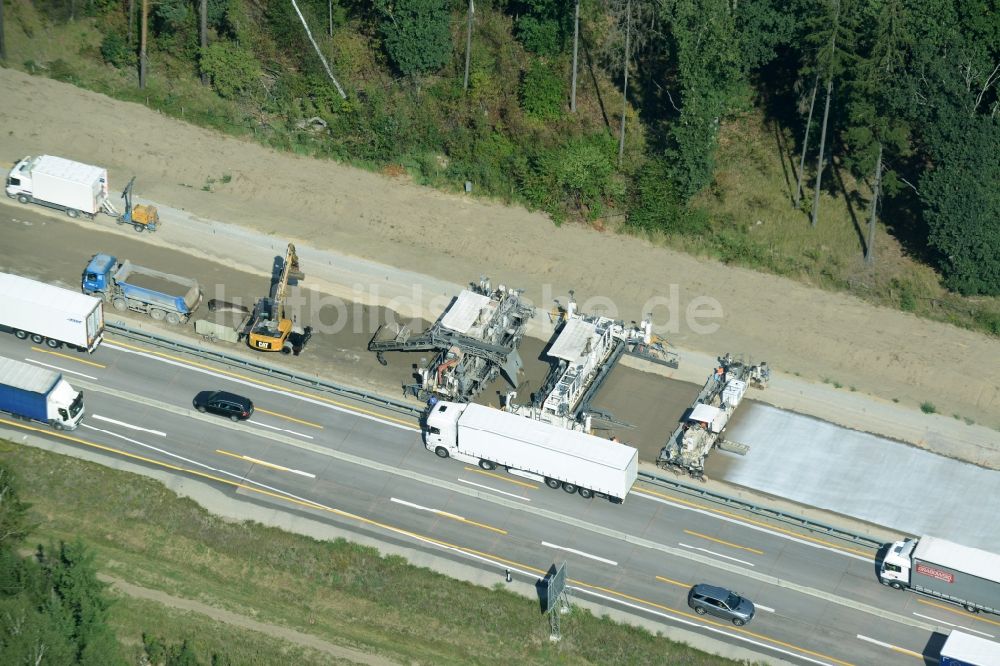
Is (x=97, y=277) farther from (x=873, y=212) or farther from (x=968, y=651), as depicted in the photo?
(x=968, y=651)

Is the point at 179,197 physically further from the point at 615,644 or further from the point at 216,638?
the point at 615,644

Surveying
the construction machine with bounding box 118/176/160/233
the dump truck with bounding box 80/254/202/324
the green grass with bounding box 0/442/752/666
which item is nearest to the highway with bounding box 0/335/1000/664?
the green grass with bounding box 0/442/752/666

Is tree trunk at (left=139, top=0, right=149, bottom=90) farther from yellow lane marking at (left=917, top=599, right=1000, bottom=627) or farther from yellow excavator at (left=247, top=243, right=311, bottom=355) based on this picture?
yellow lane marking at (left=917, top=599, right=1000, bottom=627)

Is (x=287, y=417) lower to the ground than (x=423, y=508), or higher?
higher

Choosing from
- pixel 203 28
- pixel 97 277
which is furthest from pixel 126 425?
pixel 203 28

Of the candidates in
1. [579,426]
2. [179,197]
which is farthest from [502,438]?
[179,197]

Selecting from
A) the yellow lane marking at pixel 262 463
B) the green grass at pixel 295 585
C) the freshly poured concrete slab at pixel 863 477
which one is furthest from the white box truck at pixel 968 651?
the yellow lane marking at pixel 262 463
